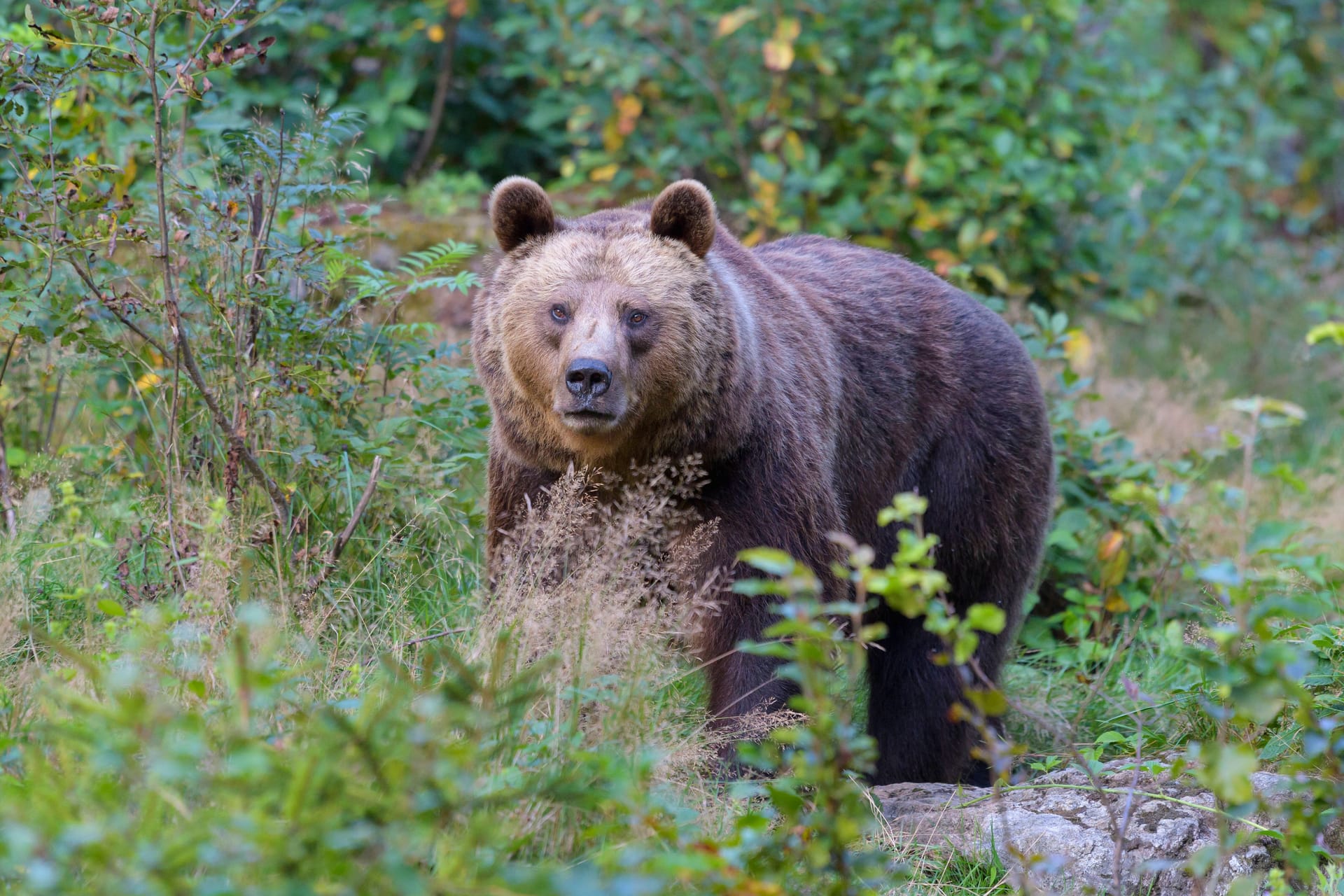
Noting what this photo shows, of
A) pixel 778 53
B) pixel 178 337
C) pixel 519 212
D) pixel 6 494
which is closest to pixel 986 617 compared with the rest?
pixel 519 212

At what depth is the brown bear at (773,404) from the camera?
4285mm

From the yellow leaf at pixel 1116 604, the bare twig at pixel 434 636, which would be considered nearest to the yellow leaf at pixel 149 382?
the bare twig at pixel 434 636

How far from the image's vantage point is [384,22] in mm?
9570

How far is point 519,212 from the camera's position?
457cm

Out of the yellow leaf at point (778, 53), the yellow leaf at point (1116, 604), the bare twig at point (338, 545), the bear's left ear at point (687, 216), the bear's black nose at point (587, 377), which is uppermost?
the yellow leaf at point (778, 53)

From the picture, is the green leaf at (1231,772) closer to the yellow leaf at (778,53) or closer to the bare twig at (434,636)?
the bare twig at (434,636)

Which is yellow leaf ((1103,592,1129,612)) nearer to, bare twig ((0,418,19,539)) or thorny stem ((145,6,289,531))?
thorny stem ((145,6,289,531))

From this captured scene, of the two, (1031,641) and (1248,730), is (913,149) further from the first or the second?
(1248,730)

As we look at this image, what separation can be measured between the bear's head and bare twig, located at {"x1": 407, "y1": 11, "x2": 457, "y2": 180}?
533 cm

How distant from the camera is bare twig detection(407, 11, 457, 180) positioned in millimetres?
9680

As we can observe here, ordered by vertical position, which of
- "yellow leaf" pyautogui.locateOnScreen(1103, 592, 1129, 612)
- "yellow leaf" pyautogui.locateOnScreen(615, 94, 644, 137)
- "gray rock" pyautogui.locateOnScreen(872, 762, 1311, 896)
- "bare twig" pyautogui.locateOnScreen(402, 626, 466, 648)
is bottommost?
"yellow leaf" pyautogui.locateOnScreen(1103, 592, 1129, 612)

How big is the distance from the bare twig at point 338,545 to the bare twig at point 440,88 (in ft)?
18.3

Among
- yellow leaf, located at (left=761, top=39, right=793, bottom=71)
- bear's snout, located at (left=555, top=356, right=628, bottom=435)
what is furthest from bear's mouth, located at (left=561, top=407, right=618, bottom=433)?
yellow leaf, located at (left=761, top=39, right=793, bottom=71)

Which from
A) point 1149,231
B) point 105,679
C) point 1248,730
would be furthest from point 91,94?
point 1149,231
